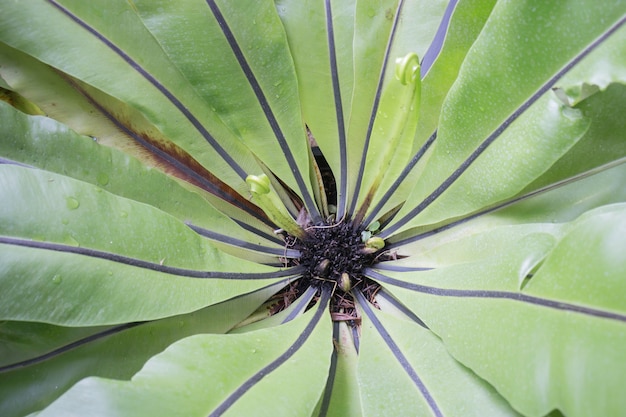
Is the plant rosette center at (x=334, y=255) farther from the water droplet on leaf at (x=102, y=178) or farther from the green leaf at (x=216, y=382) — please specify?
the water droplet on leaf at (x=102, y=178)

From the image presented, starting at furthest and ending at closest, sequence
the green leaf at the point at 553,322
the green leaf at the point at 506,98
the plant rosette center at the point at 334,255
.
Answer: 1. the plant rosette center at the point at 334,255
2. the green leaf at the point at 506,98
3. the green leaf at the point at 553,322

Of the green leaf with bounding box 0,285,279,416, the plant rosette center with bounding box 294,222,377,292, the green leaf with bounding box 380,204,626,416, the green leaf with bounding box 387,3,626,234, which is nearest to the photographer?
the green leaf with bounding box 380,204,626,416

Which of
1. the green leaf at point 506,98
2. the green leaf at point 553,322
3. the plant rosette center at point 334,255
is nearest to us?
the green leaf at point 553,322

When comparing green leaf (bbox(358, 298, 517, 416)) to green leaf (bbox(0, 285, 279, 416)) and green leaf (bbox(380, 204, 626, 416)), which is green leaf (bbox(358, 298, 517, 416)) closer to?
green leaf (bbox(380, 204, 626, 416))

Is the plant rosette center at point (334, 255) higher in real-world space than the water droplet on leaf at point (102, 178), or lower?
lower

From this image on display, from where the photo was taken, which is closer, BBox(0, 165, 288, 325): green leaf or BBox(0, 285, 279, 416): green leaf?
BBox(0, 165, 288, 325): green leaf

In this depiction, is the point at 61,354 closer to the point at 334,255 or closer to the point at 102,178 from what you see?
the point at 102,178

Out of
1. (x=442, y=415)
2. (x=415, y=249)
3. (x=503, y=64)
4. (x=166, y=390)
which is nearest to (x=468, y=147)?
(x=503, y=64)

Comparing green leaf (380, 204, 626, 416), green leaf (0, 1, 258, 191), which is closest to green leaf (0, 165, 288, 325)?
green leaf (0, 1, 258, 191)

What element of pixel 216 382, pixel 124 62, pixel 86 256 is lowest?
pixel 216 382

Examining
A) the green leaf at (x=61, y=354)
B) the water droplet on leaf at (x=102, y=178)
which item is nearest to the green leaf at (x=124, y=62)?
the water droplet on leaf at (x=102, y=178)

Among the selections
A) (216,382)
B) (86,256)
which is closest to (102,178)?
(86,256)

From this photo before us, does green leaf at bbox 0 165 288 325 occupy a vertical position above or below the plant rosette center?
below
